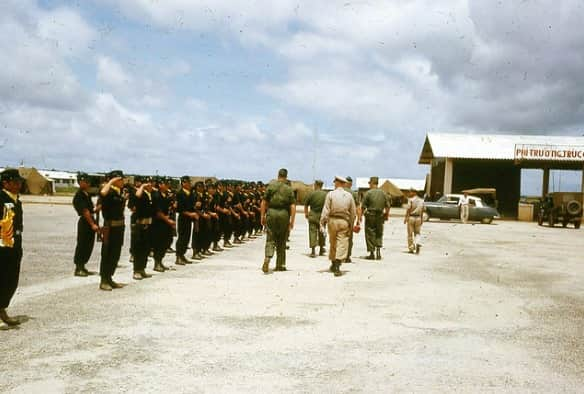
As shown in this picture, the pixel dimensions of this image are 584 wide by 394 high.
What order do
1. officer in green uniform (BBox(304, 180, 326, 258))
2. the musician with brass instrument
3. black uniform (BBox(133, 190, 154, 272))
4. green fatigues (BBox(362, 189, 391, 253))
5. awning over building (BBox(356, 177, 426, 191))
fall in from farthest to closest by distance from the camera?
awning over building (BBox(356, 177, 426, 191))
officer in green uniform (BBox(304, 180, 326, 258))
green fatigues (BBox(362, 189, 391, 253))
black uniform (BBox(133, 190, 154, 272))
the musician with brass instrument

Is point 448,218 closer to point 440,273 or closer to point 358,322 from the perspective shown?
point 440,273

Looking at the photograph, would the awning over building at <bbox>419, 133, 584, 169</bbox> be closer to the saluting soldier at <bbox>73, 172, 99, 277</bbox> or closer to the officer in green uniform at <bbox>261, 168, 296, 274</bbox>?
the officer in green uniform at <bbox>261, 168, 296, 274</bbox>

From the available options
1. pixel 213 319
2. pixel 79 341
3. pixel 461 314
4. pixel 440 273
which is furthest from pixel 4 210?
pixel 440 273

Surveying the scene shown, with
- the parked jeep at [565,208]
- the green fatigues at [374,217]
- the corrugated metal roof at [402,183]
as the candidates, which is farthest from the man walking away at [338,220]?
the corrugated metal roof at [402,183]

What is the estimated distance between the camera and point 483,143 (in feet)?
139

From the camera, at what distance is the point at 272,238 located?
35.3 feet

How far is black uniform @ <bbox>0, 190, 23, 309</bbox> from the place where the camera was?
19.6ft

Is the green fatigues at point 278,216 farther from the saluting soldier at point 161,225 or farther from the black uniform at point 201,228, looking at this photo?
the black uniform at point 201,228

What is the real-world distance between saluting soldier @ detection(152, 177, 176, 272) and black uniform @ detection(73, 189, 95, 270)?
3.51 ft

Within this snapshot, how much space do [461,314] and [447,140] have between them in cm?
3675

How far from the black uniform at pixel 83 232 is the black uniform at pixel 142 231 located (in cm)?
85

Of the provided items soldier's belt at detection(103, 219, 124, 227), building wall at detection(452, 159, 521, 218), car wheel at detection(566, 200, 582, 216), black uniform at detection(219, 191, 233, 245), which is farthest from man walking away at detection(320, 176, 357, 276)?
building wall at detection(452, 159, 521, 218)

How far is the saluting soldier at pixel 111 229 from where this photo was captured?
834cm

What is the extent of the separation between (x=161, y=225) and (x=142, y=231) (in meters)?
1.02
